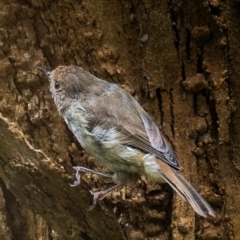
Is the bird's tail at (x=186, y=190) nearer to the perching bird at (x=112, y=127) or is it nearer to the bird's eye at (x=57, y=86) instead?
the perching bird at (x=112, y=127)

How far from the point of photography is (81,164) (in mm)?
2975

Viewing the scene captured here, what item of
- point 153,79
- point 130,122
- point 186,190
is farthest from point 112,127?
point 186,190

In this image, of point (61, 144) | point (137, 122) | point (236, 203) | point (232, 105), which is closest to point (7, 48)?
point (61, 144)

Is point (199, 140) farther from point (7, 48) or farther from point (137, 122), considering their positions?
point (7, 48)

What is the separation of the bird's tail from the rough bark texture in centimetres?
30

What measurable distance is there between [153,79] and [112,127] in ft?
1.13

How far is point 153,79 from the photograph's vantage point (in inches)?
110

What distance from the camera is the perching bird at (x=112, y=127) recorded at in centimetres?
263

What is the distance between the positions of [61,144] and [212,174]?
84cm

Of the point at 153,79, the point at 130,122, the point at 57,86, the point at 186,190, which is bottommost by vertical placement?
the point at 186,190

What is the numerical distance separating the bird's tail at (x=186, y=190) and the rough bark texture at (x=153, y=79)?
30 centimetres

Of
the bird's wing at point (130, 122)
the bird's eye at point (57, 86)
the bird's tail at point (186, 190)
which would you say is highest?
the bird's eye at point (57, 86)

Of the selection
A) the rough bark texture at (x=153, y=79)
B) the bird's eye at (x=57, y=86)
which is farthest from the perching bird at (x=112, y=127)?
the rough bark texture at (x=153, y=79)

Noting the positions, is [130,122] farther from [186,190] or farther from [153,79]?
[186,190]
